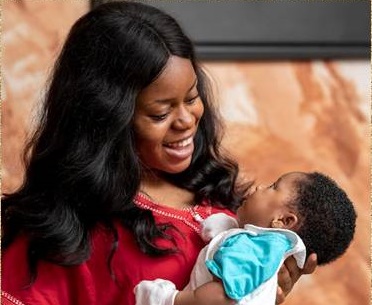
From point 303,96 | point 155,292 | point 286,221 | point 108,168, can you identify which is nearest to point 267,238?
point 286,221

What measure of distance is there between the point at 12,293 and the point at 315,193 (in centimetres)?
52

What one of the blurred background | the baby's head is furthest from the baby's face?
the blurred background

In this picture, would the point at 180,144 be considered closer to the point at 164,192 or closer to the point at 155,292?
the point at 164,192

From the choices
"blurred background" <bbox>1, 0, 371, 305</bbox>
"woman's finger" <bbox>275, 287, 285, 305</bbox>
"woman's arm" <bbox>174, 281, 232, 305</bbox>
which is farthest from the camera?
"blurred background" <bbox>1, 0, 371, 305</bbox>

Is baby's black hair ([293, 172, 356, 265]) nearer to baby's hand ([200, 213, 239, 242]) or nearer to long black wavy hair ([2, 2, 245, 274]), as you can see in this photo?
baby's hand ([200, 213, 239, 242])

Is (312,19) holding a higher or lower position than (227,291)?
lower

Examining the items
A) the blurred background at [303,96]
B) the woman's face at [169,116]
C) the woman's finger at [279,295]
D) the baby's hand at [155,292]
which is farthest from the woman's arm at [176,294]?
the blurred background at [303,96]

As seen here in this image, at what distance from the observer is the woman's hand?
1.59 m

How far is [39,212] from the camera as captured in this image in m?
1.62

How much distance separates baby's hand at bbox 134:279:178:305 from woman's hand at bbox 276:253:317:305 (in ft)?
0.62

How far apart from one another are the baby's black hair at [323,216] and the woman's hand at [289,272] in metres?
0.02

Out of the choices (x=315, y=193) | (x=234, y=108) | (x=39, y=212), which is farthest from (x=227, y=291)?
(x=234, y=108)

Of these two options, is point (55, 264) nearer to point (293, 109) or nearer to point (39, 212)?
point (39, 212)

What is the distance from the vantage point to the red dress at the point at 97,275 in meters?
1.61
